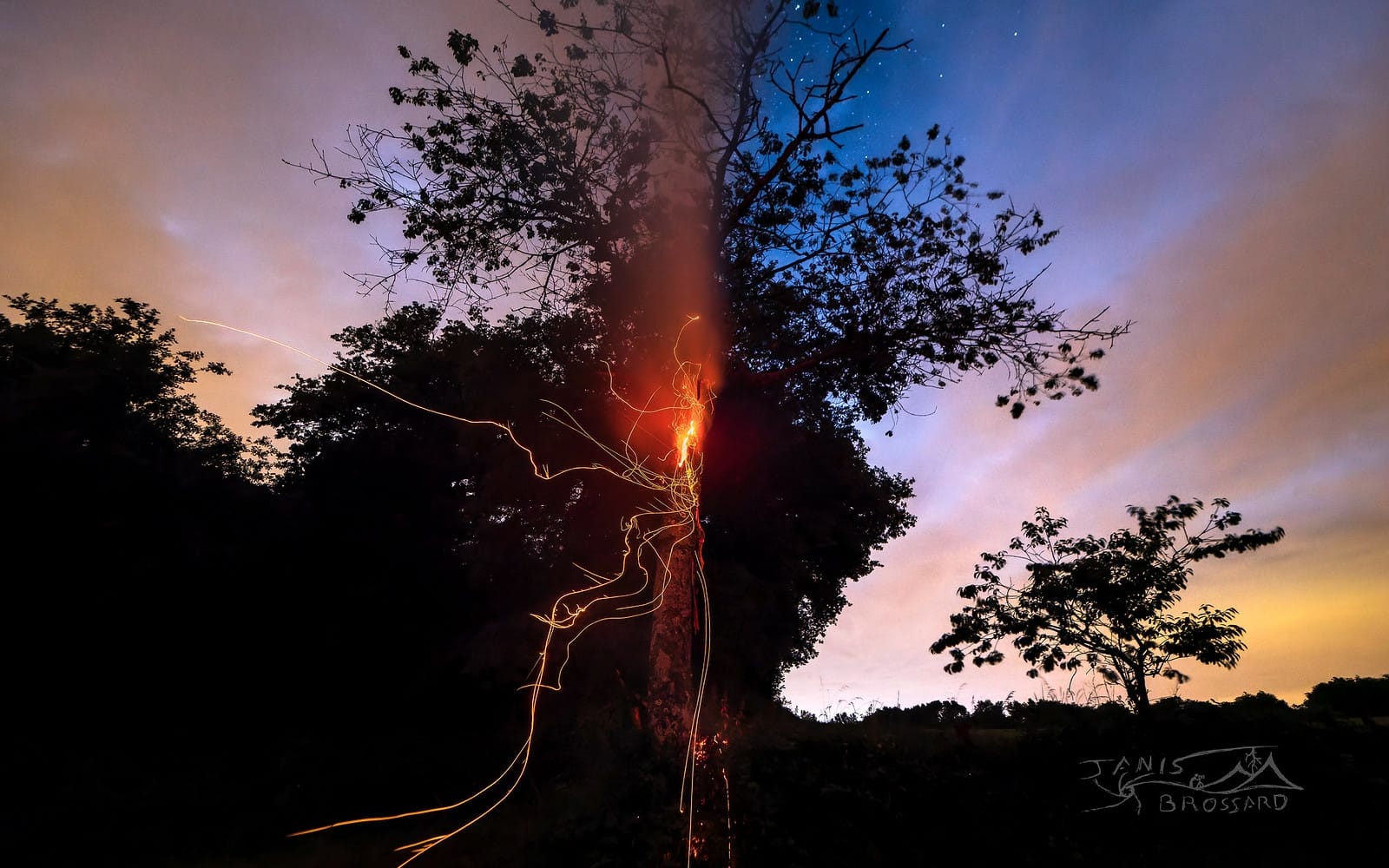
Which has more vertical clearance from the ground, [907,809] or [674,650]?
[674,650]

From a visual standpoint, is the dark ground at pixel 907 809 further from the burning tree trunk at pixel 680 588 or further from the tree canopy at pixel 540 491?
the tree canopy at pixel 540 491

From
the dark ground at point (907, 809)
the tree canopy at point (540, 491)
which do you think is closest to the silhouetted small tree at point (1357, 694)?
the dark ground at point (907, 809)

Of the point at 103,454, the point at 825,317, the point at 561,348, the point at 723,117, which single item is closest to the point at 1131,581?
the point at 825,317

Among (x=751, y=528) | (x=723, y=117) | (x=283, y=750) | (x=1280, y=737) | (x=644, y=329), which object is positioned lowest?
(x=283, y=750)

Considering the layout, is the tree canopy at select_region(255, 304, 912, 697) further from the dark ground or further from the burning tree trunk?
the dark ground

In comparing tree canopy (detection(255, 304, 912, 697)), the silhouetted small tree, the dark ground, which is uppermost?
tree canopy (detection(255, 304, 912, 697))

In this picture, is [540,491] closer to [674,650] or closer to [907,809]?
[674,650]

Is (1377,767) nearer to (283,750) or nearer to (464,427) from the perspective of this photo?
(464,427)

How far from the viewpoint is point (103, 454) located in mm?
13734

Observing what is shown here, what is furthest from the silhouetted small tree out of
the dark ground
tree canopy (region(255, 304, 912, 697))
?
tree canopy (region(255, 304, 912, 697))

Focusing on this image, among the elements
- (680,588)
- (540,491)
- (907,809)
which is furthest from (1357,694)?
(540,491)

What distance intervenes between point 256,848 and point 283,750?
358 centimetres

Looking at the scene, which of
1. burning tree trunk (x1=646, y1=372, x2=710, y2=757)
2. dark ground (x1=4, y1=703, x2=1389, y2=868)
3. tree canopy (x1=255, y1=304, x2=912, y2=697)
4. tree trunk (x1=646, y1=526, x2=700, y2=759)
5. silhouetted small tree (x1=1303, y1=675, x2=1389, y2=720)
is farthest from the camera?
tree canopy (x1=255, y1=304, x2=912, y2=697)

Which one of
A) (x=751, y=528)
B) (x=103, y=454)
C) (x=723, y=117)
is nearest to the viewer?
(x=723, y=117)
